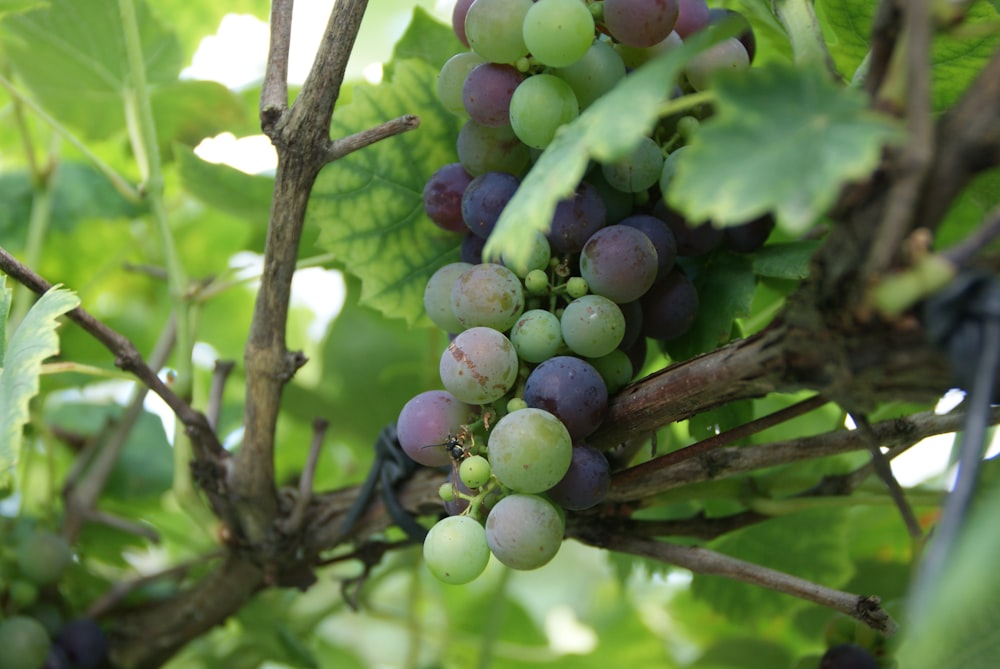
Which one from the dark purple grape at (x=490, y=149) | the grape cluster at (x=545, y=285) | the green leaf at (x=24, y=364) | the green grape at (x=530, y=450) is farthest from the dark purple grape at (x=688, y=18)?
the green leaf at (x=24, y=364)

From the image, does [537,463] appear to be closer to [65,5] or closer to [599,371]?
[599,371]

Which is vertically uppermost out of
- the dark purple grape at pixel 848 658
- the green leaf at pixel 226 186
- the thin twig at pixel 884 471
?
the green leaf at pixel 226 186

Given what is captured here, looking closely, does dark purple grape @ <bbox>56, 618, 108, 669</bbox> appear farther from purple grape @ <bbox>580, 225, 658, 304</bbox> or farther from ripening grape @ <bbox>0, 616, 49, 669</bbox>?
purple grape @ <bbox>580, 225, 658, 304</bbox>

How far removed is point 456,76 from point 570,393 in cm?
19

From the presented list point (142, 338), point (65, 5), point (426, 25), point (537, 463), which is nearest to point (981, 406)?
point (537, 463)

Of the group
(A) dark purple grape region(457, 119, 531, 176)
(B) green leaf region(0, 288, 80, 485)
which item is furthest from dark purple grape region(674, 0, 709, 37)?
(B) green leaf region(0, 288, 80, 485)

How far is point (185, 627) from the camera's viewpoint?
68cm

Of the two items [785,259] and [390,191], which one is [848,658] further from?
[390,191]

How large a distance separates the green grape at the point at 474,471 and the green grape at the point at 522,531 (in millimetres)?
17

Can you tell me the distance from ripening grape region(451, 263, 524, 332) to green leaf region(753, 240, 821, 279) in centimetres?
13

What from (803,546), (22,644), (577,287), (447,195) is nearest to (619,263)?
(577,287)

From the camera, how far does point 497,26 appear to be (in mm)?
440

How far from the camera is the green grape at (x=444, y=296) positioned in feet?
1.60

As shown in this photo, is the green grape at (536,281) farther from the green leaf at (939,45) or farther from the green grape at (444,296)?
the green leaf at (939,45)
